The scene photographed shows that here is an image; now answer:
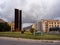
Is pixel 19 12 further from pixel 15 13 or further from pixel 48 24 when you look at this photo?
pixel 48 24

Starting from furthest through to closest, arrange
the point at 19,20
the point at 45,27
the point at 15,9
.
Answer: the point at 45,27
the point at 19,20
the point at 15,9

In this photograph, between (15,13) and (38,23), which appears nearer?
(15,13)

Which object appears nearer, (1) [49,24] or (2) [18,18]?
(2) [18,18]

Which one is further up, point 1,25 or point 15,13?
point 15,13

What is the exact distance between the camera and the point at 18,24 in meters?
71.4

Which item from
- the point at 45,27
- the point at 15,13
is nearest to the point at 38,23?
the point at 45,27

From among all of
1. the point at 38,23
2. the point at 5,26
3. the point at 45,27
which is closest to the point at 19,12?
the point at 5,26

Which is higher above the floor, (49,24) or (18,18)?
(18,18)

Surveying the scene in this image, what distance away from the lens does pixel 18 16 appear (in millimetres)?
72188

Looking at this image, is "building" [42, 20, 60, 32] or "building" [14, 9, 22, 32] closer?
"building" [14, 9, 22, 32]

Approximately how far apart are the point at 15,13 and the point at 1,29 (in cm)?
797

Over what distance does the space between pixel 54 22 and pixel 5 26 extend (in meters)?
76.9

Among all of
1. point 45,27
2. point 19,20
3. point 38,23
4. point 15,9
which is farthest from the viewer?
point 45,27

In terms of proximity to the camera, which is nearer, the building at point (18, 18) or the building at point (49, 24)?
the building at point (18, 18)
